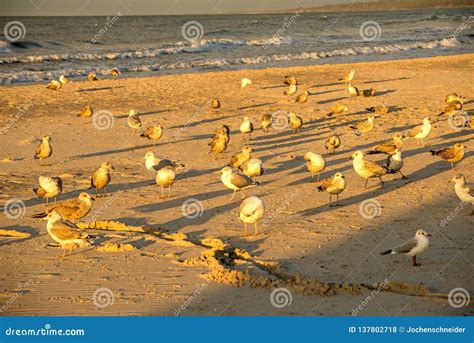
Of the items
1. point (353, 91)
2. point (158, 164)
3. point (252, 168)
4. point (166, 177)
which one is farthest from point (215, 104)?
point (166, 177)

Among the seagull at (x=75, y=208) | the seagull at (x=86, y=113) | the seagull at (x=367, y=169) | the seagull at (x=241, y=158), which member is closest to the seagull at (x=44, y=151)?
the seagull at (x=241, y=158)

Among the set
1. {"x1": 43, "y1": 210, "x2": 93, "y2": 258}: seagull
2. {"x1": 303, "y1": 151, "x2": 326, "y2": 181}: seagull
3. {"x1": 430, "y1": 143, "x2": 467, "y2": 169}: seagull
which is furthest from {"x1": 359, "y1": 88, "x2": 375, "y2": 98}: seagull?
{"x1": 43, "y1": 210, "x2": 93, "y2": 258}: seagull

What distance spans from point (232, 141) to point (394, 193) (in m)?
6.26

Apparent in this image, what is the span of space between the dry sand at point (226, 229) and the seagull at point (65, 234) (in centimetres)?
18

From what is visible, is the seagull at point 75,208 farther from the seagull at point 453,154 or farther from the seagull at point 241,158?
the seagull at point 453,154

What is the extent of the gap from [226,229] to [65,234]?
8.48ft

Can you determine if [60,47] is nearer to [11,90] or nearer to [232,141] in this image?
Answer: [11,90]

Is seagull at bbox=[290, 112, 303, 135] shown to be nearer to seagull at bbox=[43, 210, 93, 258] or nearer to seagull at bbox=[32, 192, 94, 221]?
seagull at bbox=[32, 192, 94, 221]

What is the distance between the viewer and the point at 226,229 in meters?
11.1

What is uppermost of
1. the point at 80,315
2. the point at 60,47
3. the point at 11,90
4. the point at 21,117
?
the point at 60,47

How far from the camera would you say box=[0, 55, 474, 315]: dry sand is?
27.0ft

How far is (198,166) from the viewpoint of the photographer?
15.7m

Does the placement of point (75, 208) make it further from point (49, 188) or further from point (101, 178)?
point (101, 178)

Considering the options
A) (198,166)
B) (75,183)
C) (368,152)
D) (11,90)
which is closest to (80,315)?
(75,183)
